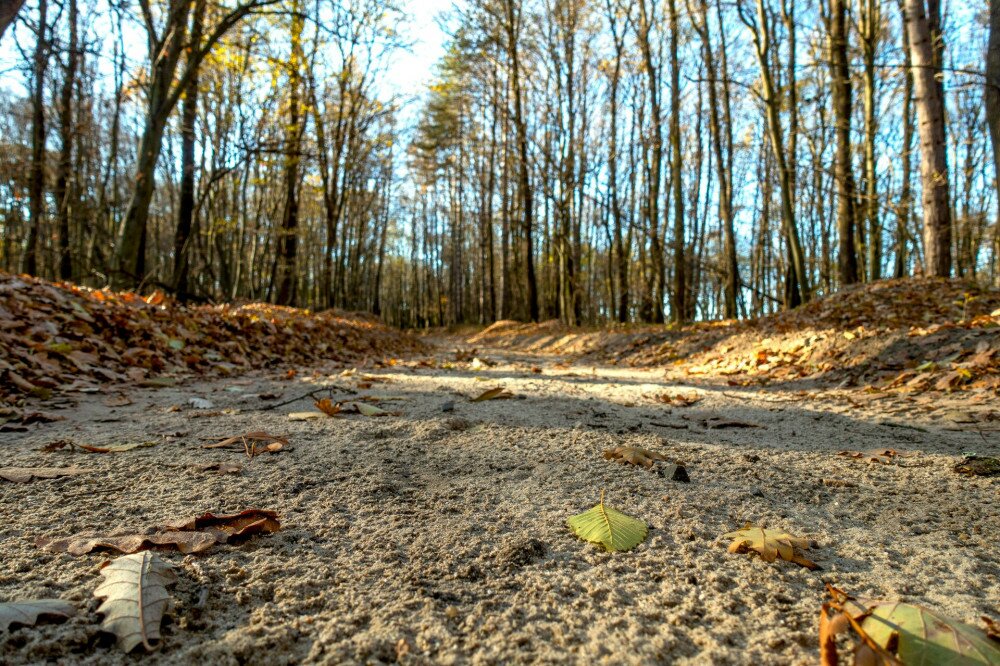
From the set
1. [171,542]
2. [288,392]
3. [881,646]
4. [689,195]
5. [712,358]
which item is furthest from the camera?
[689,195]

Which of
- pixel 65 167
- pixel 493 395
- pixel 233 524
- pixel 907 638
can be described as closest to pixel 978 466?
pixel 907 638

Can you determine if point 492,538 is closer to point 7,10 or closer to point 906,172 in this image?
point 7,10

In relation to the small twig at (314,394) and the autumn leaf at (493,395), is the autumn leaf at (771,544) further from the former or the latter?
the small twig at (314,394)

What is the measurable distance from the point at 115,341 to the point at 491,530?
13.9ft

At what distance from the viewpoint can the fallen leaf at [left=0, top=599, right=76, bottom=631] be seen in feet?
2.71

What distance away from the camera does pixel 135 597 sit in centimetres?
89

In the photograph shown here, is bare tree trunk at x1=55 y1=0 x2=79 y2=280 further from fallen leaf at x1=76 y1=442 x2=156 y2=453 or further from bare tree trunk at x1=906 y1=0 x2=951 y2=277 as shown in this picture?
bare tree trunk at x1=906 y1=0 x2=951 y2=277

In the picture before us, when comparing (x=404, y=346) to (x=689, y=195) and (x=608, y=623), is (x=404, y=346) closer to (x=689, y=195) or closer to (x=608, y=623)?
(x=608, y=623)

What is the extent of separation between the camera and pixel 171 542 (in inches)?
43.8

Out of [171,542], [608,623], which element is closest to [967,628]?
[608,623]

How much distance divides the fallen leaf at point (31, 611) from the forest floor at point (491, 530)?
0.02m

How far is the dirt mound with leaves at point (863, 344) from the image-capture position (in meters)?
3.70

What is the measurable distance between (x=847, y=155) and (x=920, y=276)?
3.80m

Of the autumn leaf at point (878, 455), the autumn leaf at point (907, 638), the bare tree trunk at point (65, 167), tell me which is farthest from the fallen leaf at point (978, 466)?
the bare tree trunk at point (65, 167)
